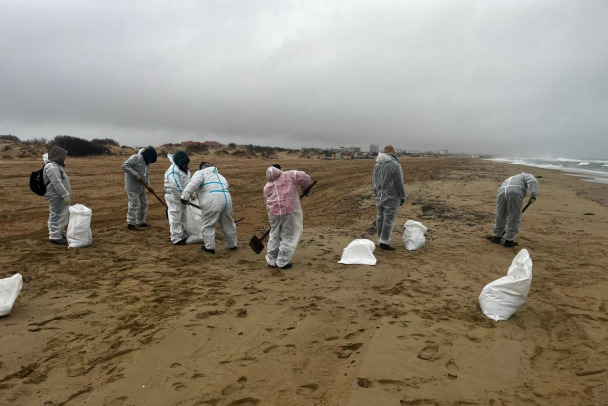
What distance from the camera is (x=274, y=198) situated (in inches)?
213

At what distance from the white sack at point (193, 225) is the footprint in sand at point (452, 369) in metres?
5.19

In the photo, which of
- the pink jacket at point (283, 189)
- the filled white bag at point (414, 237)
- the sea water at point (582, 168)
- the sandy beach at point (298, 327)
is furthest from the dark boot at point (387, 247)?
the sea water at point (582, 168)

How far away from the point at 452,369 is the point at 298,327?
1.45 metres

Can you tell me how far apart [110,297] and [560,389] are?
14.9ft

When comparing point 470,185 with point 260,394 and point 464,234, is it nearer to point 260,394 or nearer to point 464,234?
point 464,234

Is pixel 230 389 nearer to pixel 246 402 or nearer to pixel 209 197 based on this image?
pixel 246 402

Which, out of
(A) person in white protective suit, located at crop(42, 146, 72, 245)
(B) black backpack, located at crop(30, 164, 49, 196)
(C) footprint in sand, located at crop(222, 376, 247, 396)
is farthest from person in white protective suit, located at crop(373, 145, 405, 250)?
(B) black backpack, located at crop(30, 164, 49, 196)

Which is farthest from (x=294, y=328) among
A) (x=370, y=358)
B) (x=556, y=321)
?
(x=556, y=321)

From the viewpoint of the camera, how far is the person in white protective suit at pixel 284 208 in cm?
539

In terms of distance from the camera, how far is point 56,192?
641 centimetres

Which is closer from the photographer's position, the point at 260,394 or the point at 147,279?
the point at 260,394

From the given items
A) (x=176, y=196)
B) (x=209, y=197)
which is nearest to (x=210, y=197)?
(x=209, y=197)

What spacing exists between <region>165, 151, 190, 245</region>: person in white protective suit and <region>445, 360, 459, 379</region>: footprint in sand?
17.6ft

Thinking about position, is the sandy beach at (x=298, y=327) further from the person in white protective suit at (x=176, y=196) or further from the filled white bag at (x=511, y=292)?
the person in white protective suit at (x=176, y=196)
